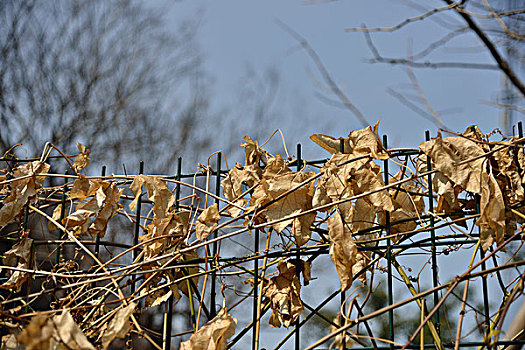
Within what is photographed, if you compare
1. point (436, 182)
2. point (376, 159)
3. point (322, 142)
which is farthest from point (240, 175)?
point (436, 182)

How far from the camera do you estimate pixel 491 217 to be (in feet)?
4.02

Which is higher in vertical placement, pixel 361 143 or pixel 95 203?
pixel 361 143

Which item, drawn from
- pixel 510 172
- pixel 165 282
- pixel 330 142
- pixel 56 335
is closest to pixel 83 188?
pixel 165 282

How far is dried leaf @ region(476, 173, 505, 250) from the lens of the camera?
48.1 inches

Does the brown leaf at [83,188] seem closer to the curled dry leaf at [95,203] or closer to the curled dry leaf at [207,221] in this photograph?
the curled dry leaf at [95,203]

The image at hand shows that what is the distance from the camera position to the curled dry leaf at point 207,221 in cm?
140

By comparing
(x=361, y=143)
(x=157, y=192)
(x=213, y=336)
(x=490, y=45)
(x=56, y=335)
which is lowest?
(x=213, y=336)

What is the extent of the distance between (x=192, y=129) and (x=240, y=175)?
7173 millimetres

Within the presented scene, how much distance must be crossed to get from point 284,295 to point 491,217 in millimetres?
542

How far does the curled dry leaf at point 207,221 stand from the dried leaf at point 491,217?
633mm

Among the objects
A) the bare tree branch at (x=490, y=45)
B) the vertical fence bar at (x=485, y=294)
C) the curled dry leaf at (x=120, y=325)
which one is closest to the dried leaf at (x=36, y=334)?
the curled dry leaf at (x=120, y=325)

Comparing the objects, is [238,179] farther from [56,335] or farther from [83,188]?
[56,335]

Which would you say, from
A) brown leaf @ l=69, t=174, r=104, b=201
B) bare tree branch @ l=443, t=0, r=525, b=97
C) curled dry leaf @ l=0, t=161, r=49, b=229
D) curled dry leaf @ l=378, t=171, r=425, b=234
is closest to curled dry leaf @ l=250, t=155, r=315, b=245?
curled dry leaf @ l=378, t=171, r=425, b=234

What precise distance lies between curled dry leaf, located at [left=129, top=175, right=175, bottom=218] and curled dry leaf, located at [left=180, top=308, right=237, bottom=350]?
0.34 metres
